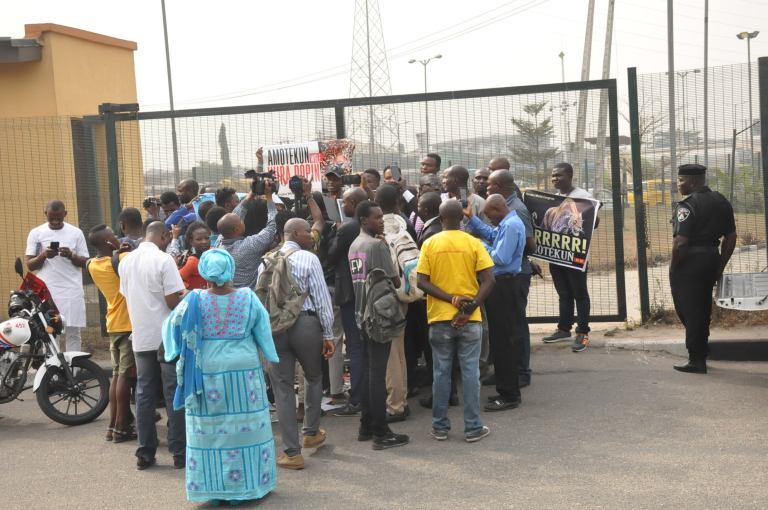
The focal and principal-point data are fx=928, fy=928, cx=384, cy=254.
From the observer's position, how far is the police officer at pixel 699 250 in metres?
8.41

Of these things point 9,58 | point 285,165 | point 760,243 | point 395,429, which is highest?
point 9,58

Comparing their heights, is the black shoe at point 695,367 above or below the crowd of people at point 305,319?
below

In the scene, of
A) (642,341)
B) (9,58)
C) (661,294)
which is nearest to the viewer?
(642,341)

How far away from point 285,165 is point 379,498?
4832 mm

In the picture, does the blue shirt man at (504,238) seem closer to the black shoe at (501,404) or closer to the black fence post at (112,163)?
the black shoe at (501,404)

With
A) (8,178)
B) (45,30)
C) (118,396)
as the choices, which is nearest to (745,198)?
(118,396)

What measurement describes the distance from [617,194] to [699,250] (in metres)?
1.67

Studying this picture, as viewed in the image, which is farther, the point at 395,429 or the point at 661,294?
the point at 661,294

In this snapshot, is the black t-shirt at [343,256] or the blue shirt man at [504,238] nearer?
the blue shirt man at [504,238]

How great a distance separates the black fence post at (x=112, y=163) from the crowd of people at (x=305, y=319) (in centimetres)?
270

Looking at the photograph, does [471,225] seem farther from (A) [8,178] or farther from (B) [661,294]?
(A) [8,178]

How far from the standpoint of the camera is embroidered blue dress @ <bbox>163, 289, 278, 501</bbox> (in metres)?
5.84

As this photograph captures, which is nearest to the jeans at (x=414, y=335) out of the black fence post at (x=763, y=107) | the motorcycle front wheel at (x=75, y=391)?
the motorcycle front wheel at (x=75, y=391)

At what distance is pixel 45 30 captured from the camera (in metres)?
14.9
